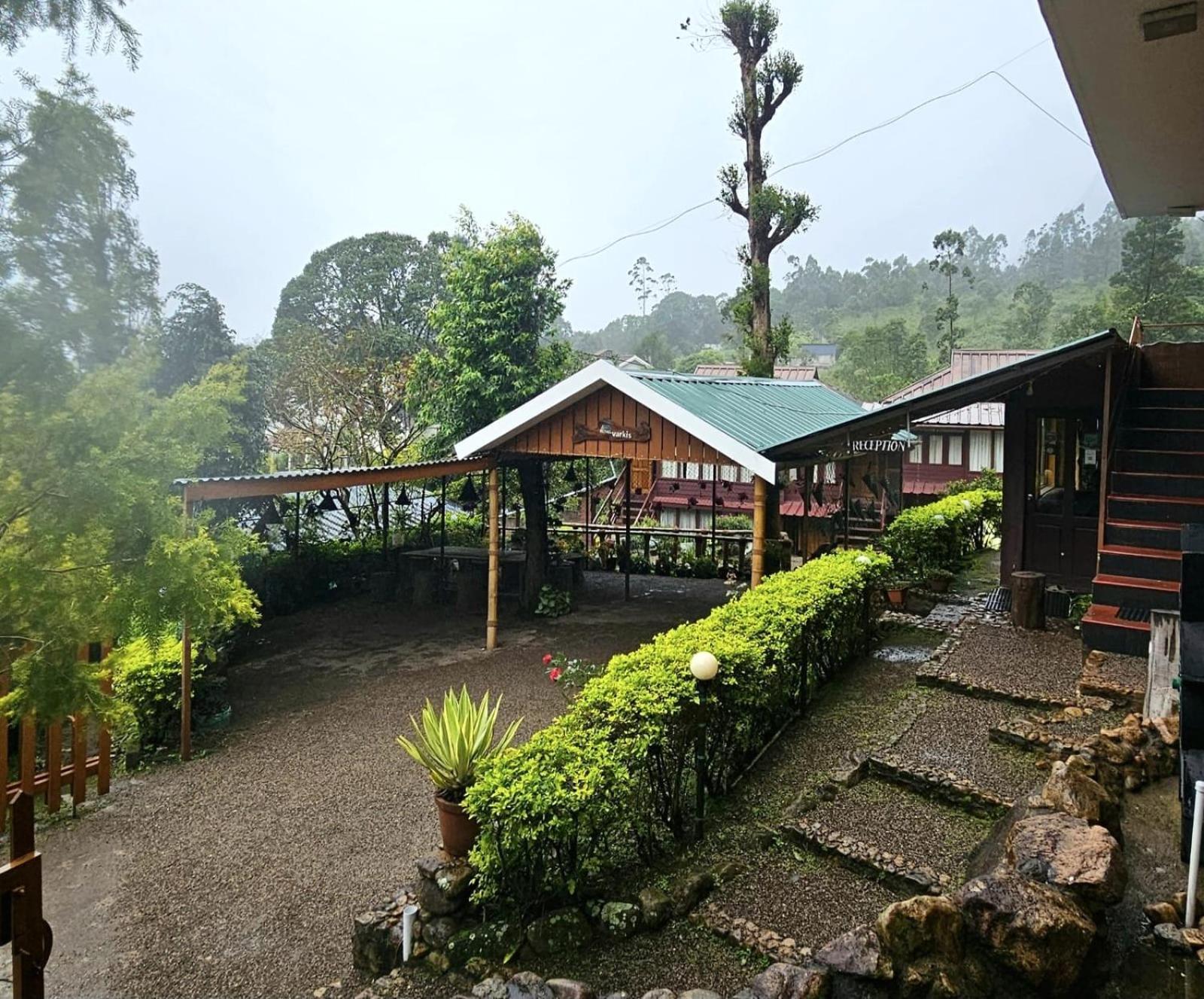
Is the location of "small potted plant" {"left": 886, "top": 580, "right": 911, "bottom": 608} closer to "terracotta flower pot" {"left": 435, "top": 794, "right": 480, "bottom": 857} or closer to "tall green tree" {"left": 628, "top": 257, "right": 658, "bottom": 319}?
"terracotta flower pot" {"left": 435, "top": 794, "right": 480, "bottom": 857}

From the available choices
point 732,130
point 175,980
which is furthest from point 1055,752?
point 732,130

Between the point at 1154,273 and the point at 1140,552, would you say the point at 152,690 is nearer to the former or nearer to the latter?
the point at 1140,552

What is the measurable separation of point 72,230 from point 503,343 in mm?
10975

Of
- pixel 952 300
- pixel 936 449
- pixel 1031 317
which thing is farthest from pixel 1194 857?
pixel 1031 317

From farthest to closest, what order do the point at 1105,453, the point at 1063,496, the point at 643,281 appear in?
the point at 643,281
the point at 1063,496
the point at 1105,453

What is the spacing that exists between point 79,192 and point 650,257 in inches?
3303

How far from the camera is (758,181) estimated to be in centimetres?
1382

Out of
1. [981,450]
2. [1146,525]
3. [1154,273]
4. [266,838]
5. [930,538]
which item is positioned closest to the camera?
[266,838]

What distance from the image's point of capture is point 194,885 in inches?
181

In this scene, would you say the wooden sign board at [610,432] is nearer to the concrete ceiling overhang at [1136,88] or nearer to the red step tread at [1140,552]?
the red step tread at [1140,552]

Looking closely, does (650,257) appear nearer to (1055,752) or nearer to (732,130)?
(732,130)

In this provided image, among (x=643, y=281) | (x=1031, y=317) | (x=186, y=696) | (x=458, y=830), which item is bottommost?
(x=186, y=696)

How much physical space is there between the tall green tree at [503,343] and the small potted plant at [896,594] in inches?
207

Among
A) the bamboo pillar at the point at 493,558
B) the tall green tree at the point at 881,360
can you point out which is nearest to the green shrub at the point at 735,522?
the bamboo pillar at the point at 493,558
